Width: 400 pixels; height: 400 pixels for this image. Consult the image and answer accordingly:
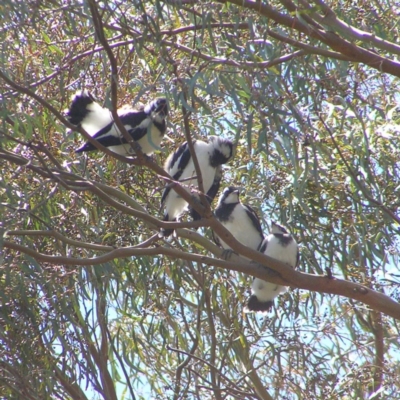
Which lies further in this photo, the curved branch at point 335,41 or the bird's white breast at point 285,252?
the bird's white breast at point 285,252

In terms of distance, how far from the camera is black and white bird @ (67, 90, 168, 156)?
121 inches

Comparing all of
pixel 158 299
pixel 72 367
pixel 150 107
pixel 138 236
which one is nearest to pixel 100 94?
pixel 150 107

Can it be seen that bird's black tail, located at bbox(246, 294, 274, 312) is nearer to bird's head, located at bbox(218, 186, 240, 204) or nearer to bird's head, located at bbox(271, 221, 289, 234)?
bird's head, located at bbox(271, 221, 289, 234)

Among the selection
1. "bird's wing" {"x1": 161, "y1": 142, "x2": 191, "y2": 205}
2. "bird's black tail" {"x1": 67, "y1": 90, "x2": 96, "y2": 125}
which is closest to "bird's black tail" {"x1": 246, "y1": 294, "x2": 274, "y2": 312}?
"bird's wing" {"x1": 161, "y1": 142, "x2": 191, "y2": 205}

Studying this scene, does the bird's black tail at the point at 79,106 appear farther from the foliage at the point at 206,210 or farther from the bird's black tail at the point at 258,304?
the bird's black tail at the point at 258,304

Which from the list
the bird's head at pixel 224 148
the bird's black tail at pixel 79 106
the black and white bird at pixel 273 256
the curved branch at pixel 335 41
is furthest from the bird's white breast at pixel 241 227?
the curved branch at pixel 335 41

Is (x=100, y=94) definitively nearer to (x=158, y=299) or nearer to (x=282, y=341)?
(x=158, y=299)

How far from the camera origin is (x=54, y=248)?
3.74 meters

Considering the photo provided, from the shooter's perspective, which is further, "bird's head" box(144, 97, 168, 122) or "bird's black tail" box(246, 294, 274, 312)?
"bird's black tail" box(246, 294, 274, 312)

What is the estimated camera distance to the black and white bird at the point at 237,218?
12.6 ft

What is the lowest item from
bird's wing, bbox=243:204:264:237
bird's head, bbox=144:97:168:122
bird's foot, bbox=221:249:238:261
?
bird's foot, bbox=221:249:238:261

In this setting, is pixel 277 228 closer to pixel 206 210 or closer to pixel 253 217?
pixel 253 217

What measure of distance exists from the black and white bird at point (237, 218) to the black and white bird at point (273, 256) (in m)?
0.12

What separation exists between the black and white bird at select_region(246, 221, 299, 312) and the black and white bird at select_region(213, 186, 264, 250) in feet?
0.40
